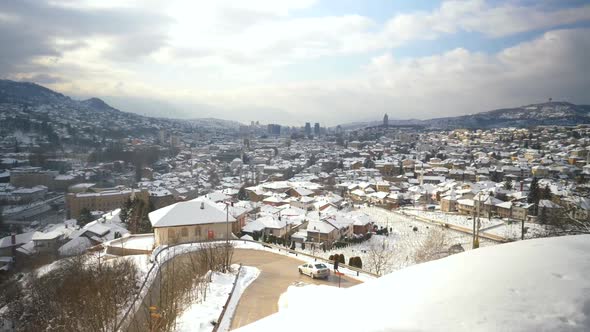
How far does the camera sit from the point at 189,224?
15539mm

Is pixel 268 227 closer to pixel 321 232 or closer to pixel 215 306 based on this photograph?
pixel 321 232

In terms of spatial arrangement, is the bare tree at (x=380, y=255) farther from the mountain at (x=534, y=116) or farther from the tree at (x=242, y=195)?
the mountain at (x=534, y=116)

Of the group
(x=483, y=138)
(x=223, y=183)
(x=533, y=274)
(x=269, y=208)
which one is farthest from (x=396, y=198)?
(x=483, y=138)

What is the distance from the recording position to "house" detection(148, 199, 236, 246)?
49.9ft

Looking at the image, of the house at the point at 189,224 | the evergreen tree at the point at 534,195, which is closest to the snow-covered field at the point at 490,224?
the evergreen tree at the point at 534,195

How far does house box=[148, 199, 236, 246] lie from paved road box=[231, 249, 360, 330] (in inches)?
86.9

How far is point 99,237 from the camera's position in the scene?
25219 mm

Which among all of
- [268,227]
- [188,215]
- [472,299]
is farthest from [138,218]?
[472,299]

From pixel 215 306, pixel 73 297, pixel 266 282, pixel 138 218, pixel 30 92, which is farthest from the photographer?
pixel 30 92

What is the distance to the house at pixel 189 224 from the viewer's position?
49.9ft

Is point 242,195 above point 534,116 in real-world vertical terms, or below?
below

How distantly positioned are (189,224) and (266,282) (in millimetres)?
6585

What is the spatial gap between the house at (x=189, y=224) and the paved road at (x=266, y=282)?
7.24ft

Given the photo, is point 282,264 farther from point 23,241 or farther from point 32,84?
point 32,84
